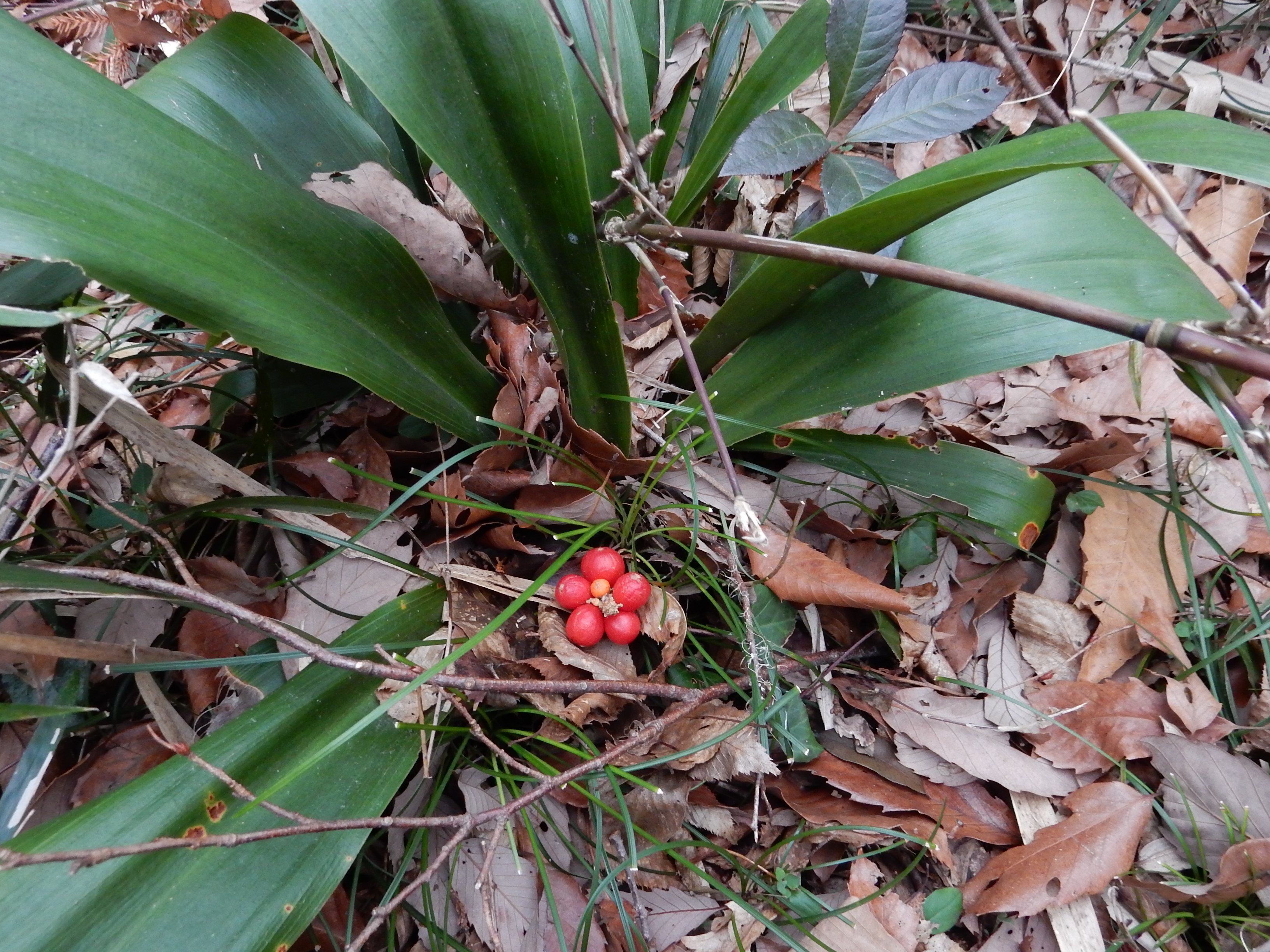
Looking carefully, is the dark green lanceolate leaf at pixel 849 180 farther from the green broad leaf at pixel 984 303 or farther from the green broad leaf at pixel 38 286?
the green broad leaf at pixel 38 286

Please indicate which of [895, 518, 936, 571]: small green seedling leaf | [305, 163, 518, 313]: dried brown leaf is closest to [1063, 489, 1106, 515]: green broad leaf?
[895, 518, 936, 571]: small green seedling leaf

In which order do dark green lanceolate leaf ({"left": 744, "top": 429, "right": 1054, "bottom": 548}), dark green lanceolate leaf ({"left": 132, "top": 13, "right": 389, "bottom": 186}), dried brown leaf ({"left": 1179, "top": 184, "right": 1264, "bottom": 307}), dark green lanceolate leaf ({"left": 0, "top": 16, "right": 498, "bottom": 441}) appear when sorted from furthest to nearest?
dried brown leaf ({"left": 1179, "top": 184, "right": 1264, "bottom": 307}), dark green lanceolate leaf ({"left": 744, "top": 429, "right": 1054, "bottom": 548}), dark green lanceolate leaf ({"left": 132, "top": 13, "right": 389, "bottom": 186}), dark green lanceolate leaf ({"left": 0, "top": 16, "right": 498, "bottom": 441})

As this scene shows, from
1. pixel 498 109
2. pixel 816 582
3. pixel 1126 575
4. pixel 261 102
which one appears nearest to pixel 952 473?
pixel 816 582

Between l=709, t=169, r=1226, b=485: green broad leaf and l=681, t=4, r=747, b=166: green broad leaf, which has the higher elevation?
l=681, t=4, r=747, b=166: green broad leaf

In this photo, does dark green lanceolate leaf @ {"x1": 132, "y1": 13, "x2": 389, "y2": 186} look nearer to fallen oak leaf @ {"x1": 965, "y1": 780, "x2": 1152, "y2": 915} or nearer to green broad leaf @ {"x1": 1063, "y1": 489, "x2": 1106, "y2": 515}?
green broad leaf @ {"x1": 1063, "y1": 489, "x2": 1106, "y2": 515}

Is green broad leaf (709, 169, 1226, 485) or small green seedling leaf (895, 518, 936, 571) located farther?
small green seedling leaf (895, 518, 936, 571)

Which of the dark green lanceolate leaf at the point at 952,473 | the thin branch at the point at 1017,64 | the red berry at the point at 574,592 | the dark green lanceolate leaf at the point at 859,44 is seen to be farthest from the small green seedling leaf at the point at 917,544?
the thin branch at the point at 1017,64
